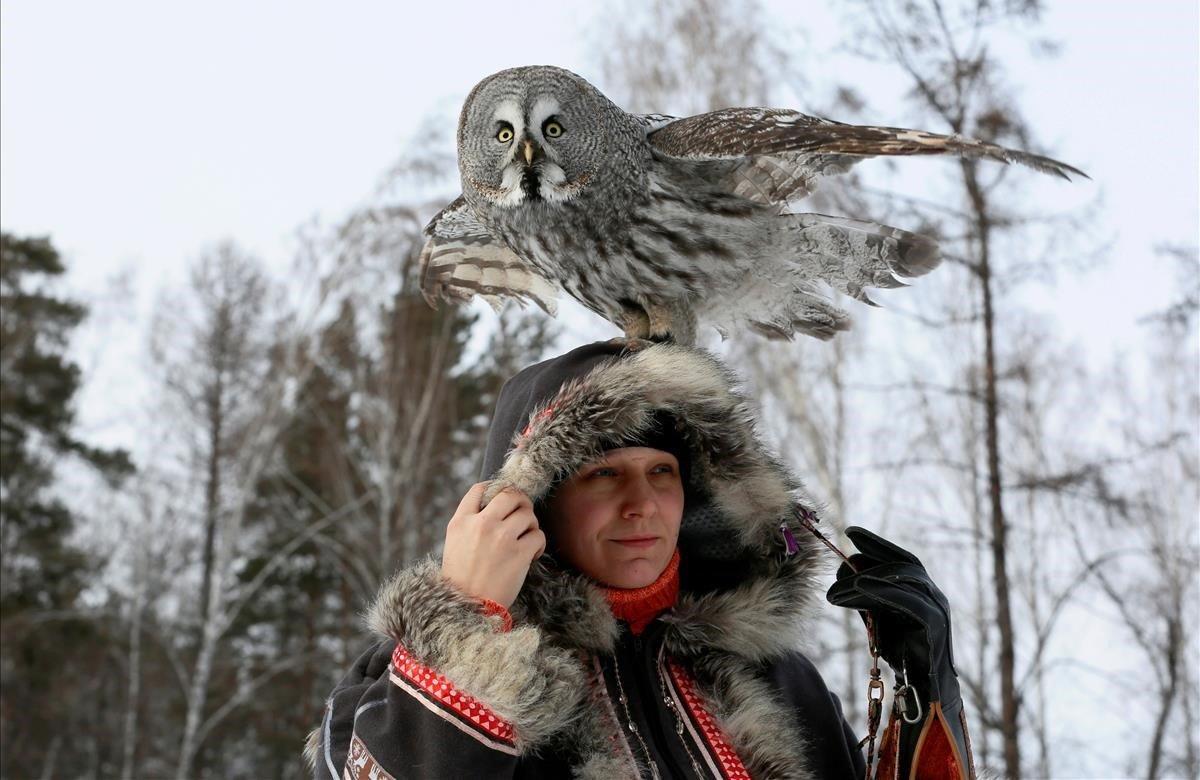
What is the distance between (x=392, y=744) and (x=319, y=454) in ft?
39.3

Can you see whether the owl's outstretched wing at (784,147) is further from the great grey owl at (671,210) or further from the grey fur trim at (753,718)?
the grey fur trim at (753,718)

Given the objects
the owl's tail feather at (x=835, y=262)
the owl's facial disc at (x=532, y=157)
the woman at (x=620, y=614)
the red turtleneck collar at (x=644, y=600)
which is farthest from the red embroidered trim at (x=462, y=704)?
the owl's tail feather at (x=835, y=262)

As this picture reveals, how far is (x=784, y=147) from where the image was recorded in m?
2.12

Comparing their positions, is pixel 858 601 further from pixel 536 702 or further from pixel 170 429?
pixel 170 429

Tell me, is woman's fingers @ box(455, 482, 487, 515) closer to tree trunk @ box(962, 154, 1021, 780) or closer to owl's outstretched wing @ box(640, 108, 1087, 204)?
owl's outstretched wing @ box(640, 108, 1087, 204)

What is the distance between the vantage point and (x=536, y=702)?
1497mm

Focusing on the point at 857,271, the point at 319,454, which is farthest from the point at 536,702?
the point at 319,454

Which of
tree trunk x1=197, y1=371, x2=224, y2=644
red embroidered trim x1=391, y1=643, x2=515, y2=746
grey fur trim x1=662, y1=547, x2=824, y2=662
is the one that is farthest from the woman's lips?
tree trunk x1=197, y1=371, x2=224, y2=644

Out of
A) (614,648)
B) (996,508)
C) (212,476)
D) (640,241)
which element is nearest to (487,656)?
(614,648)

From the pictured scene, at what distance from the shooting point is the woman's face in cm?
176

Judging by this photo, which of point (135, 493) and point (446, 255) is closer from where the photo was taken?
point (446, 255)

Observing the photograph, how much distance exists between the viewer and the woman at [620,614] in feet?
4.88

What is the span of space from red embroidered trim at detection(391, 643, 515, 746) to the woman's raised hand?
0.44 ft

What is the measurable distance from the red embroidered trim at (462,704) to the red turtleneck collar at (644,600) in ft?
1.12
